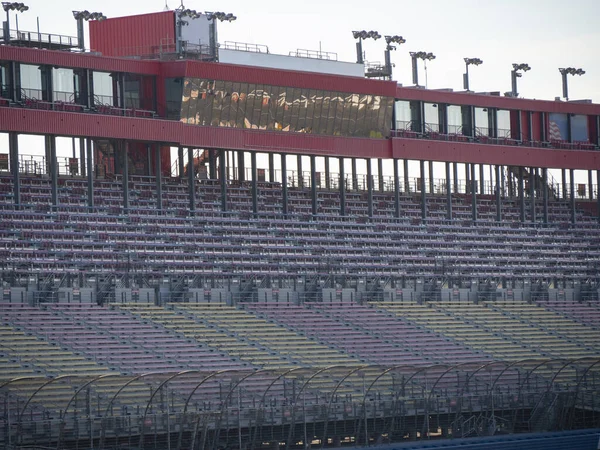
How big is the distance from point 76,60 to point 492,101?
94.0 ft

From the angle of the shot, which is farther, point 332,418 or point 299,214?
point 299,214

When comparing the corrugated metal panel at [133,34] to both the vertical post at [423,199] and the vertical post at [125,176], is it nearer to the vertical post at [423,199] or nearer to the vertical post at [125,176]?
the vertical post at [125,176]

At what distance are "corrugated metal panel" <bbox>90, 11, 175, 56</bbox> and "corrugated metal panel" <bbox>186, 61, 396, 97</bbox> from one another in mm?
3704

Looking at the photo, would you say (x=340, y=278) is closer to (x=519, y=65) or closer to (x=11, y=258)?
(x=11, y=258)

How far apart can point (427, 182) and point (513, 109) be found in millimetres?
7127

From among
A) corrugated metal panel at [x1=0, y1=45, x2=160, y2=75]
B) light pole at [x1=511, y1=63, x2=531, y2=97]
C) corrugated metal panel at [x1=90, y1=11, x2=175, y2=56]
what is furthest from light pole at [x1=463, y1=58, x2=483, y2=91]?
corrugated metal panel at [x1=0, y1=45, x2=160, y2=75]

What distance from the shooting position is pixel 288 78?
2837 inches

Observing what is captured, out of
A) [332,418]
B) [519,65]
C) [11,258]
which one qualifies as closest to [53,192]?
[11,258]

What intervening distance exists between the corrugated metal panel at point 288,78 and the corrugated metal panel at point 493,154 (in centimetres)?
352

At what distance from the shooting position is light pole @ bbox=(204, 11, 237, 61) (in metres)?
70.5

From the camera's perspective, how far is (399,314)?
65750mm

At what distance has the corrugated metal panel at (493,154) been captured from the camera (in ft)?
258

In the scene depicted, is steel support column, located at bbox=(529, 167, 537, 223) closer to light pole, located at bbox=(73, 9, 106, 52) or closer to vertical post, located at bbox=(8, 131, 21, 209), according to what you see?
light pole, located at bbox=(73, 9, 106, 52)

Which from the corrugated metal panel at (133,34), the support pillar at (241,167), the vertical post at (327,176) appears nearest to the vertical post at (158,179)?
the corrugated metal panel at (133,34)
